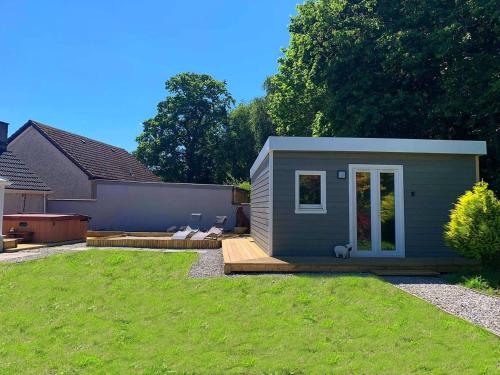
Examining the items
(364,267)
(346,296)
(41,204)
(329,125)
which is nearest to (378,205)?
(364,267)

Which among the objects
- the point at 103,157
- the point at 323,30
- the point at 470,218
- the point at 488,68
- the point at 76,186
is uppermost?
the point at 323,30

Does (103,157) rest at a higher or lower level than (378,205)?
higher

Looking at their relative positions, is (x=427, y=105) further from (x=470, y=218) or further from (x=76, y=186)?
(x=76, y=186)

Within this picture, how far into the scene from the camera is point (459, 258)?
9555 mm

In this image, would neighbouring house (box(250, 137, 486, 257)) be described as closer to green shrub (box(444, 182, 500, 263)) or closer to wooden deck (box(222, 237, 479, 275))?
wooden deck (box(222, 237, 479, 275))

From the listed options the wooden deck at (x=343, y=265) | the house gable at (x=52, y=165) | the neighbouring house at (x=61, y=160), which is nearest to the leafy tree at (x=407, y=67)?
the wooden deck at (x=343, y=265)

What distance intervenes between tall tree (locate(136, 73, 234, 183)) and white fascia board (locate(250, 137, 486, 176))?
99.7 feet

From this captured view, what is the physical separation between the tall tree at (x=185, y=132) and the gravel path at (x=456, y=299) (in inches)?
1286

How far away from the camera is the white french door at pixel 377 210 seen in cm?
970

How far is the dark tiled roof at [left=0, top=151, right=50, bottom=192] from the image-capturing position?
666 inches

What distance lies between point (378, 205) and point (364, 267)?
1.82m

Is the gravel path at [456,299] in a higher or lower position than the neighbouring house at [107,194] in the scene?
lower

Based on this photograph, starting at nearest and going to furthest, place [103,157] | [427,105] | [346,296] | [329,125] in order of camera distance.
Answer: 1. [346,296]
2. [427,105]
3. [329,125]
4. [103,157]

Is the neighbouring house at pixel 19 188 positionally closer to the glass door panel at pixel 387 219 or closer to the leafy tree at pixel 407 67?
the leafy tree at pixel 407 67
